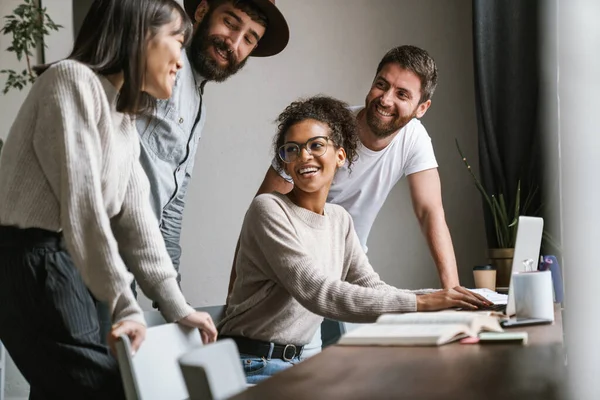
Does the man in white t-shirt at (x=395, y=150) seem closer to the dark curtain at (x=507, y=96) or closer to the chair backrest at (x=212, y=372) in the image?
the dark curtain at (x=507, y=96)

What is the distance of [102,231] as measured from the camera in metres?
1.31

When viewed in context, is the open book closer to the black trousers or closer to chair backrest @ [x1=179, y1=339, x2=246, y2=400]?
chair backrest @ [x1=179, y1=339, x2=246, y2=400]

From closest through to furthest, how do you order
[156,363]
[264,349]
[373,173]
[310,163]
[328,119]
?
[156,363] < [264,349] < [310,163] < [328,119] < [373,173]

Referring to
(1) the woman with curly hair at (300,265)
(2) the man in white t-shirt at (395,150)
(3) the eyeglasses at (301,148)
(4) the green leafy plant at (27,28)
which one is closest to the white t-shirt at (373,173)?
(2) the man in white t-shirt at (395,150)

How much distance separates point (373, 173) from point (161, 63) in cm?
132

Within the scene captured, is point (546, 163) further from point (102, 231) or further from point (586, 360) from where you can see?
point (586, 360)

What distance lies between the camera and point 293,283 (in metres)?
1.81

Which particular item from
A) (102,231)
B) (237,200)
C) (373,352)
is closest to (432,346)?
(373,352)

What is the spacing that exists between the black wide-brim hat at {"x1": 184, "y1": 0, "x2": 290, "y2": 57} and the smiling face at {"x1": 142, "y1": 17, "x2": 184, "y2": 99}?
3.34 ft

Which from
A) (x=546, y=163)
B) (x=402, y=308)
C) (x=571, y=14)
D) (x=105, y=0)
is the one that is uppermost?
(x=105, y=0)

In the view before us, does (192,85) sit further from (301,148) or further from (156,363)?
(156,363)

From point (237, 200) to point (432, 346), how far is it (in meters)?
2.83

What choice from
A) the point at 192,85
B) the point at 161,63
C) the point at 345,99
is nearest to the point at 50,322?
the point at 161,63

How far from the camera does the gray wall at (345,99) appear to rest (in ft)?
12.2
